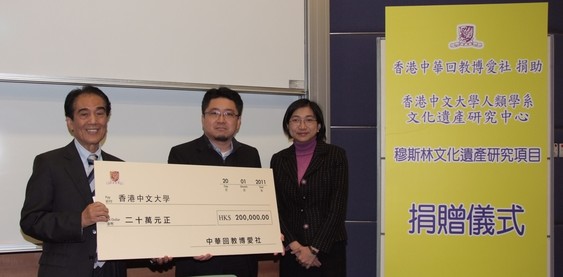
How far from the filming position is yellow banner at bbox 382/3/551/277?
335 cm

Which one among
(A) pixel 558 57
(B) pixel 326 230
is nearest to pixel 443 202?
A: (B) pixel 326 230

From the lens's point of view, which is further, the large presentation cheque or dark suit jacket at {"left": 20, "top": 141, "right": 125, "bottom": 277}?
the large presentation cheque

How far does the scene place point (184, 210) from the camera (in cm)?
266

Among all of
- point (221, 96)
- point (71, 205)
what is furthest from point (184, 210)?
point (221, 96)

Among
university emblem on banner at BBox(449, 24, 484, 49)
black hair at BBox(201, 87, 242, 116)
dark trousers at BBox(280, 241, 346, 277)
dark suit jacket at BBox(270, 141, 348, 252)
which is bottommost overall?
dark trousers at BBox(280, 241, 346, 277)

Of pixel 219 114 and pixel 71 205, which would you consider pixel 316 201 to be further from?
pixel 71 205

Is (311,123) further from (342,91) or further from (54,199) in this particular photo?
(54,199)

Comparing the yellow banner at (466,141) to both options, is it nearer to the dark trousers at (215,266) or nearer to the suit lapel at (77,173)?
the dark trousers at (215,266)

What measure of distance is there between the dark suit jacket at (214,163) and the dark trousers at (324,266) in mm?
193

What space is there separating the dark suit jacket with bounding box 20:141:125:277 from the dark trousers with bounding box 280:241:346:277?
3.50ft

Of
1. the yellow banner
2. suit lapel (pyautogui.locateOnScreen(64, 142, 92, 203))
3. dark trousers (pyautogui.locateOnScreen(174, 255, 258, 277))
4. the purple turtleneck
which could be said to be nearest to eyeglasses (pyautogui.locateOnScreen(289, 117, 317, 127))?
the purple turtleneck

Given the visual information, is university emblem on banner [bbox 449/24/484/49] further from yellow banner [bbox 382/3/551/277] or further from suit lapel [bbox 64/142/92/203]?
suit lapel [bbox 64/142/92/203]

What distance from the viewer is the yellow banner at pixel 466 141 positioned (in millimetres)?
3350

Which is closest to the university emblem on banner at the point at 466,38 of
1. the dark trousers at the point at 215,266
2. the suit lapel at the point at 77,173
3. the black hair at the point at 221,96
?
the black hair at the point at 221,96
